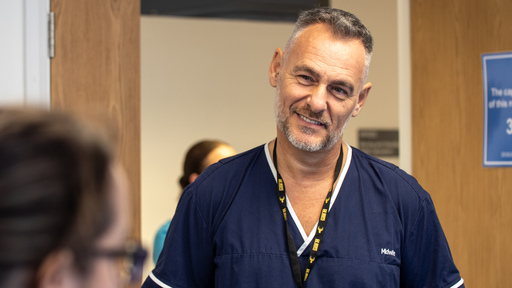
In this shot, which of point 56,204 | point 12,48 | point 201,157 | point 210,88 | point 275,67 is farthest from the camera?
point 210,88

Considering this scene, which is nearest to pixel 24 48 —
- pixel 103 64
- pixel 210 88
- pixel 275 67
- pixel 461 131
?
pixel 103 64

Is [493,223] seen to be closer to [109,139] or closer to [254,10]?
[109,139]

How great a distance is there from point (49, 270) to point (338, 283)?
0.99 metres

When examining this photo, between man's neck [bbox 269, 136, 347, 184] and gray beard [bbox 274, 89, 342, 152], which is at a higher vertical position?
gray beard [bbox 274, 89, 342, 152]

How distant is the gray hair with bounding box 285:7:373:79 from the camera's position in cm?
170

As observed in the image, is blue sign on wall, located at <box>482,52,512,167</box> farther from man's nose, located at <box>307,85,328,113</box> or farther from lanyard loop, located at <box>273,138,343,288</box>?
man's nose, located at <box>307,85,328,113</box>

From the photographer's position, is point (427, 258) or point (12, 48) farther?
point (12, 48)

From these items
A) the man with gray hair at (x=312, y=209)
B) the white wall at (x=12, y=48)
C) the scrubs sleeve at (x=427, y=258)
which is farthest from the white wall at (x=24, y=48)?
the scrubs sleeve at (x=427, y=258)

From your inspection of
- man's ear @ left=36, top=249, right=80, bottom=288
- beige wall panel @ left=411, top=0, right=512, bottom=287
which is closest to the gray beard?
man's ear @ left=36, top=249, right=80, bottom=288

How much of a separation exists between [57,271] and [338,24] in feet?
4.11

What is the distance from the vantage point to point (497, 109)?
2.59 meters

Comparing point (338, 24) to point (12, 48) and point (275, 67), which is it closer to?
point (275, 67)

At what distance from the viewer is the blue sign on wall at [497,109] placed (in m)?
2.57

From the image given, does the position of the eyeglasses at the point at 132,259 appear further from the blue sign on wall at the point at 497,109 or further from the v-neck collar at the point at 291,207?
the blue sign on wall at the point at 497,109
